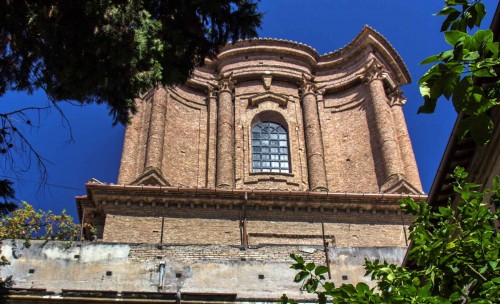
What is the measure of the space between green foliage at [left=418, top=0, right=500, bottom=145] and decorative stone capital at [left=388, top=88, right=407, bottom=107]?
71.8ft

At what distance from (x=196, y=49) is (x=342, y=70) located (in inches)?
780

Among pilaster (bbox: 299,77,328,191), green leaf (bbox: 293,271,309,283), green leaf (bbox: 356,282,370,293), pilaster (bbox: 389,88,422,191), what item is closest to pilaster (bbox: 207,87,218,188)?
pilaster (bbox: 299,77,328,191)

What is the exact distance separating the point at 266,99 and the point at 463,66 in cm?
2191

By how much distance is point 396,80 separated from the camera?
28062 millimetres

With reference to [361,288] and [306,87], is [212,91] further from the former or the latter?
[361,288]

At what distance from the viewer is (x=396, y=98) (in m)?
26.5

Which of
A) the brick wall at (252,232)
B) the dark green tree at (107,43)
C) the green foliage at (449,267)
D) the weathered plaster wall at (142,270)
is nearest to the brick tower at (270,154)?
the brick wall at (252,232)

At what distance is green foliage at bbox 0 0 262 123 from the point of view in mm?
7625

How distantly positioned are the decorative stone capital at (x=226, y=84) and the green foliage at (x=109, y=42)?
17.6 m

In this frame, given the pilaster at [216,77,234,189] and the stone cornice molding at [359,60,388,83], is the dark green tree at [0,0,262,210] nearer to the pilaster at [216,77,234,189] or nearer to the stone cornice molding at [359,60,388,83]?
the pilaster at [216,77,234,189]

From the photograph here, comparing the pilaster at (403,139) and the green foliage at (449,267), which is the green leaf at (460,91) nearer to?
the green foliage at (449,267)

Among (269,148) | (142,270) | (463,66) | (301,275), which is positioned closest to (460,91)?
(463,66)

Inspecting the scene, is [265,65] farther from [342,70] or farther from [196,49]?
[196,49]

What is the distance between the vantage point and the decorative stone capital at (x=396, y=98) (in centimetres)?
2636
